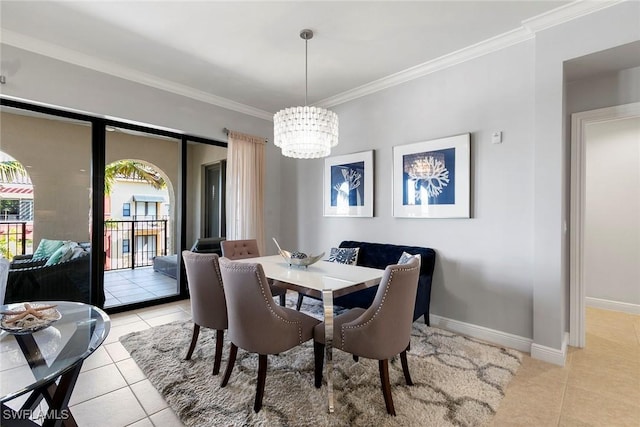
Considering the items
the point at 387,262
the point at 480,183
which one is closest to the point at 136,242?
the point at 387,262

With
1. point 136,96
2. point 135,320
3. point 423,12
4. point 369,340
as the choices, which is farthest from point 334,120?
point 135,320

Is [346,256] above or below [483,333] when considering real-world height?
above

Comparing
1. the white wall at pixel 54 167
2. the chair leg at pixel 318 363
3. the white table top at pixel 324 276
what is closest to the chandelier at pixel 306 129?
the white table top at pixel 324 276

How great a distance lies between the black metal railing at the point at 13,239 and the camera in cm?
288

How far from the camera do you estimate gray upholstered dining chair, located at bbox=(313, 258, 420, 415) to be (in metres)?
1.75

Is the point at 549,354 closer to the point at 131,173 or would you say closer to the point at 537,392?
the point at 537,392

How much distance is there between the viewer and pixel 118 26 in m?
2.54

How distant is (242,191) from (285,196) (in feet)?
2.76

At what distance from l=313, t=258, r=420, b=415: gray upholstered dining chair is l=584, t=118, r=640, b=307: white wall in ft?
11.8

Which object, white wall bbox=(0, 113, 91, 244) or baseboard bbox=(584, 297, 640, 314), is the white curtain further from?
baseboard bbox=(584, 297, 640, 314)

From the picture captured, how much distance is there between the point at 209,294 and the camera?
221 cm

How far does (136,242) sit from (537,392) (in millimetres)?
4832

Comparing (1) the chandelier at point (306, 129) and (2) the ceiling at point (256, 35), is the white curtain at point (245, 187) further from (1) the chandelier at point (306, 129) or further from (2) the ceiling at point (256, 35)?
(1) the chandelier at point (306, 129)

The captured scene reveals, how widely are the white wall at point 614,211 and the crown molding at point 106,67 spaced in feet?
16.0
